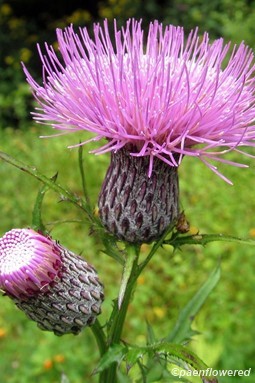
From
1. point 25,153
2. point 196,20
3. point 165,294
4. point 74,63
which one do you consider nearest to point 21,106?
point 25,153

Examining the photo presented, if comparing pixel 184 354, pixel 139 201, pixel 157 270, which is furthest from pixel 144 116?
pixel 157 270

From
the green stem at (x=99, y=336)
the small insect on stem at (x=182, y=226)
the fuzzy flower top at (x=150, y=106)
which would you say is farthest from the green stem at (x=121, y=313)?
the fuzzy flower top at (x=150, y=106)

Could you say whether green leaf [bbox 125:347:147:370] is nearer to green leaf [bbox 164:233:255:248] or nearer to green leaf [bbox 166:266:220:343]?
green leaf [bbox 164:233:255:248]

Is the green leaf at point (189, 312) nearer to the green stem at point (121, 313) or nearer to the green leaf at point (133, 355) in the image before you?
the green stem at point (121, 313)

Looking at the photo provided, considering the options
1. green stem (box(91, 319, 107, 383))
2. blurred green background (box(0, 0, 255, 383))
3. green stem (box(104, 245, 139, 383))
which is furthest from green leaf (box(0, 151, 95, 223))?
green stem (box(91, 319, 107, 383))

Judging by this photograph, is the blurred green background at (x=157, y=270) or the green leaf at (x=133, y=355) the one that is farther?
the blurred green background at (x=157, y=270)

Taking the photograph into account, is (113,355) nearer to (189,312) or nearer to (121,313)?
(121,313)

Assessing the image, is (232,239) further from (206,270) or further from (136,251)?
(206,270)
